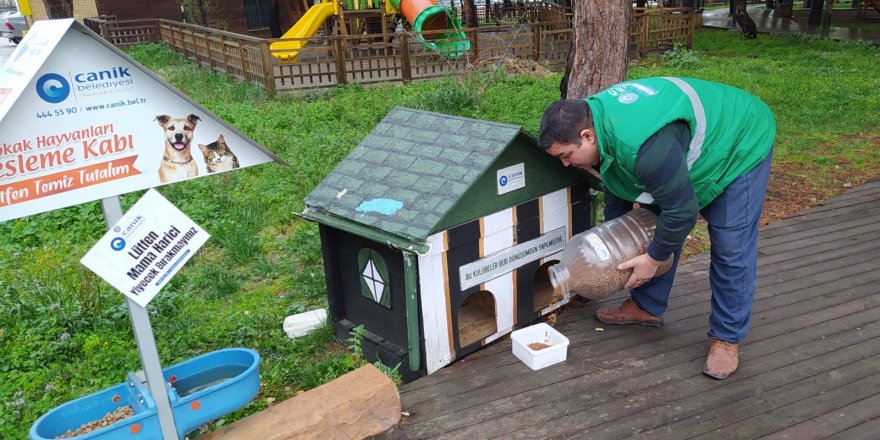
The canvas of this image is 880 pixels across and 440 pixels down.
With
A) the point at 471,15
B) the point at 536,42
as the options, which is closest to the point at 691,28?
the point at 536,42

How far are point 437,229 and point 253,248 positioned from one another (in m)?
2.60

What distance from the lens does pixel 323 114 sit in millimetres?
9742

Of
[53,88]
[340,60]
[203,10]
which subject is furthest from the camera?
[203,10]

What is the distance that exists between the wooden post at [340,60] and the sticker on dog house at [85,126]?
1031 cm

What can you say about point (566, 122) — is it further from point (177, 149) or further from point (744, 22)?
point (744, 22)

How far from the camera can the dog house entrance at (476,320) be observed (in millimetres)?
3791

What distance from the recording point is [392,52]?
44.2 ft

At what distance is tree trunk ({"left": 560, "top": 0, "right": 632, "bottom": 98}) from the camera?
19.0ft

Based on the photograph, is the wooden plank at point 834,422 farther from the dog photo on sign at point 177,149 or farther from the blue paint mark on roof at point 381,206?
the dog photo on sign at point 177,149

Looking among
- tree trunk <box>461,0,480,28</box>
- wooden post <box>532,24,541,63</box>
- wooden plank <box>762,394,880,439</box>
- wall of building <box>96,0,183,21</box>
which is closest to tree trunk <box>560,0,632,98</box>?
wooden plank <box>762,394,880,439</box>

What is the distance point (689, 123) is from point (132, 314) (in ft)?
7.87

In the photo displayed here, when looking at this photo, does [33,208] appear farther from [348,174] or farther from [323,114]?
[323,114]

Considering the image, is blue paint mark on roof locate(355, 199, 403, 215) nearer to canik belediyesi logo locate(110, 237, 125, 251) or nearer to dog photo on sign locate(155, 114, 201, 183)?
dog photo on sign locate(155, 114, 201, 183)

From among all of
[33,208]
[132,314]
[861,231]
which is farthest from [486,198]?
[861,231]
